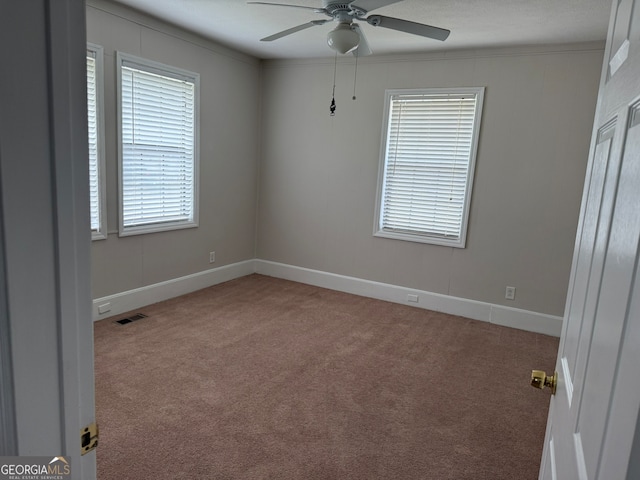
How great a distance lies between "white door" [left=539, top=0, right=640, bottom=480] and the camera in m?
0.56

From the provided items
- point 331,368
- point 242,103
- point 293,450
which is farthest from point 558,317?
point 242,103

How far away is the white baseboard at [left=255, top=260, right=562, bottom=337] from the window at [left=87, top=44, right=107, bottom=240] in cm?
233

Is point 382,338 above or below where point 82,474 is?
below

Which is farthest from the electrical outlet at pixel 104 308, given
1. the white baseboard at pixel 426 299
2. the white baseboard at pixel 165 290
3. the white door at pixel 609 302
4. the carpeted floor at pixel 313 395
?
the white door at pixel 609 302

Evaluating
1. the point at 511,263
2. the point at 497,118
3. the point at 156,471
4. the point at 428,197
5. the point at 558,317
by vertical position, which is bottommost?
the point at 156,471

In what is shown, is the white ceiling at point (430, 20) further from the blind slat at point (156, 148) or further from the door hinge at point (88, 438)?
the door hinge at point (88, 438)

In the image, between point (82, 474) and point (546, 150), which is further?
point (546, 150)

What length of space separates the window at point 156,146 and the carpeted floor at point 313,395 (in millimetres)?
945

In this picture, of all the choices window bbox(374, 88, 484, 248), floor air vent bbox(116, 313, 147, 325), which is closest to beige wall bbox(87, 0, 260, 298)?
floor air vent bbox(116, 313, 147, 325)

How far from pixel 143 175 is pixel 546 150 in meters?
3.77

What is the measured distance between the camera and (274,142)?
5.39m

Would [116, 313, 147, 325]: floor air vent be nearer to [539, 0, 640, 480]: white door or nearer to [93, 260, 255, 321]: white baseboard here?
[93, 260, 255, 321]: white baseboard

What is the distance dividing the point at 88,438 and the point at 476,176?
13.5ft

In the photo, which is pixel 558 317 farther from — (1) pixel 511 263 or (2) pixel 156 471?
(2) pixel 156 471
